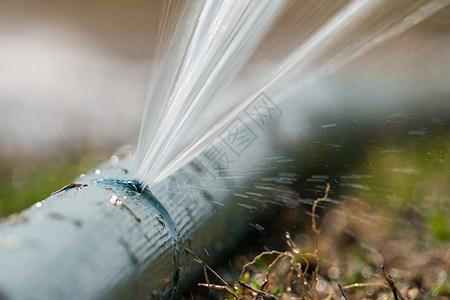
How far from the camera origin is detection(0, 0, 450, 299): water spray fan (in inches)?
34.5

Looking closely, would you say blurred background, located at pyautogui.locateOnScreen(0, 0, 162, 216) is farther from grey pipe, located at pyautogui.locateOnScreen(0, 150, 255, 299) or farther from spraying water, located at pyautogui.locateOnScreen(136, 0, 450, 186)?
grey pipe, located at pyautogui.locateOnScreen(0, 150, 255, 299)

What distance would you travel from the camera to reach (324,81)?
5.73 ft

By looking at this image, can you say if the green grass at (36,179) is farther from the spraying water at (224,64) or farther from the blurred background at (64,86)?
the spraying water at (224,64)

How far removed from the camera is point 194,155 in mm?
1332

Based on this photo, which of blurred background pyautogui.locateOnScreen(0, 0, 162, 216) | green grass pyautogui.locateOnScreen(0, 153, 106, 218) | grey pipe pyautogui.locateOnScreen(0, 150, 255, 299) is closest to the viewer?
grey pipe pyautogui.locateOnScreen(0, 150, 255, 299)

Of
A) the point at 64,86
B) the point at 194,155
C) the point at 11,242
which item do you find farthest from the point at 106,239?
the point at 64,86

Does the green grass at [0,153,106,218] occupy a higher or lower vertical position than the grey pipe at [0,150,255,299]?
higher

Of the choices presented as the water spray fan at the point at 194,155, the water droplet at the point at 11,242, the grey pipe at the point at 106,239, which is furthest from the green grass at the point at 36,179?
the water droplet at the point at 11,242

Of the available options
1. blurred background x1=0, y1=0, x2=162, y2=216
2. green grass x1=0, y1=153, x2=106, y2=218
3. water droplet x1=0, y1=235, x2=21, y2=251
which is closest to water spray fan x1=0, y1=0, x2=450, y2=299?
water droplet x1=0, y1=235, x2=21, y2=251

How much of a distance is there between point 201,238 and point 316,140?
1.69ft

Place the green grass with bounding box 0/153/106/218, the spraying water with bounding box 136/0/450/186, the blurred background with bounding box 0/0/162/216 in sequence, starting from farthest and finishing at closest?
1. the blurred background with bounding box 0/0/162/216
2. the green grass with bounding box 0/153/106/218
3. the spraying water with bounding box 136/0/450/186

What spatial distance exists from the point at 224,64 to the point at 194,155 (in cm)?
27

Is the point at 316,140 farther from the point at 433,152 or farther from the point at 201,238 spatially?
the point at 433,152

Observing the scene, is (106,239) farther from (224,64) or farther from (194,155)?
(224,64)
